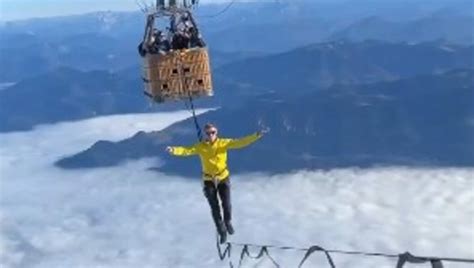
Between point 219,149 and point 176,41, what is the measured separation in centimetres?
575

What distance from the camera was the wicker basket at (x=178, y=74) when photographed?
35.1m

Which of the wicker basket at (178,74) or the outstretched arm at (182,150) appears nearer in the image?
the outstretched arm at (182,150)

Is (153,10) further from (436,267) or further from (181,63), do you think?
(436,267)

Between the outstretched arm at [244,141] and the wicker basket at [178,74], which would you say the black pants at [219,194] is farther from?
the wicker basket at [178,74]

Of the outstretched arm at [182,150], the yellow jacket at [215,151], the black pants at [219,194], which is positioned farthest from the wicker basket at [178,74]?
the black pants at [219,194]

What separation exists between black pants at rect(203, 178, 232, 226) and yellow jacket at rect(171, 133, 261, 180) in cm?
48

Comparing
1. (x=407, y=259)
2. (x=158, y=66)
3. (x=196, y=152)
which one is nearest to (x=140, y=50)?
(x=158, y=66)

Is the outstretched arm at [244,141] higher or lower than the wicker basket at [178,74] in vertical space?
lower

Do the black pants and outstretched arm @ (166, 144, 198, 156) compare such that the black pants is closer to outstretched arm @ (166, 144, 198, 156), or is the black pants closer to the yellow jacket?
the yellow jacket

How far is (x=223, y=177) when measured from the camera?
33406mm

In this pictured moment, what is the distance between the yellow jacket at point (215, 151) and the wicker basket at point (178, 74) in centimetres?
381

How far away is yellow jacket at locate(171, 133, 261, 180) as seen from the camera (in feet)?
104

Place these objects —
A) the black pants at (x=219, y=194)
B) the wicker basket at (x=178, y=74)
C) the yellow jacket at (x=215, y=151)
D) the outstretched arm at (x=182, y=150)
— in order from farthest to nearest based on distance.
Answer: the wicker basket at (x=178, y=74) < the black pants at (x=219, y=194) < the yellow jacket at (x=215, y=151) < the outstretched arm at (x=182, y=150)

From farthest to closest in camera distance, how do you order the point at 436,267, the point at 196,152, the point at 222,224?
1. the point at 222,224
2. the point at 196,152
3. the point at 436,267
